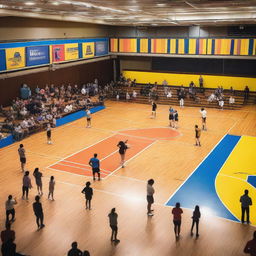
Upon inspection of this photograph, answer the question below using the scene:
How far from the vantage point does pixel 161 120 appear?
24891 mm

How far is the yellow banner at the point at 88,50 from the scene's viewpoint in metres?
31.8

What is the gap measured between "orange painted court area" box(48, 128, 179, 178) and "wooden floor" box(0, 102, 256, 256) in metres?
0.49

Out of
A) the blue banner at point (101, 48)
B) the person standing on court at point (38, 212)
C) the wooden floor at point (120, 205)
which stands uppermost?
the blue banner at point (101, 48)

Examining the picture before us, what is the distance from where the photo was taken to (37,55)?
26.2 m

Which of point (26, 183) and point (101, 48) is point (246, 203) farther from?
point (101, 48)

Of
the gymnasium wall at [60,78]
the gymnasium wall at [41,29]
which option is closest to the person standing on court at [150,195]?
the gymnasium wall at [60,78]

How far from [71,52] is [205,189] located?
790 inches

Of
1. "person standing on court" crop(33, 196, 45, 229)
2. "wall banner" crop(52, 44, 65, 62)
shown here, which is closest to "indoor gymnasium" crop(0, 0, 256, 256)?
"person standing on court" crop(33, 196, 45, 229)

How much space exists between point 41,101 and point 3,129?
4984 mm

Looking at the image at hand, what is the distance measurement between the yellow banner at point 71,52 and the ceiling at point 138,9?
9.17ft

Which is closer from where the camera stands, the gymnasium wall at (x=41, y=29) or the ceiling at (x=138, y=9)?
the ceiling at (x=138, y=9)

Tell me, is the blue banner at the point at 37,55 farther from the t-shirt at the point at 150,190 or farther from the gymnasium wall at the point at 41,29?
the t-shirt at the point at 150,190

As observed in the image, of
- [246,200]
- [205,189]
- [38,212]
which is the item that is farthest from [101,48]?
[246,200]

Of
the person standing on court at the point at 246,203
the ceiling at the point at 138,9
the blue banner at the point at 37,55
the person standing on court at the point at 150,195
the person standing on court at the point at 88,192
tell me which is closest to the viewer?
the person standing on court at the point at 246,203
